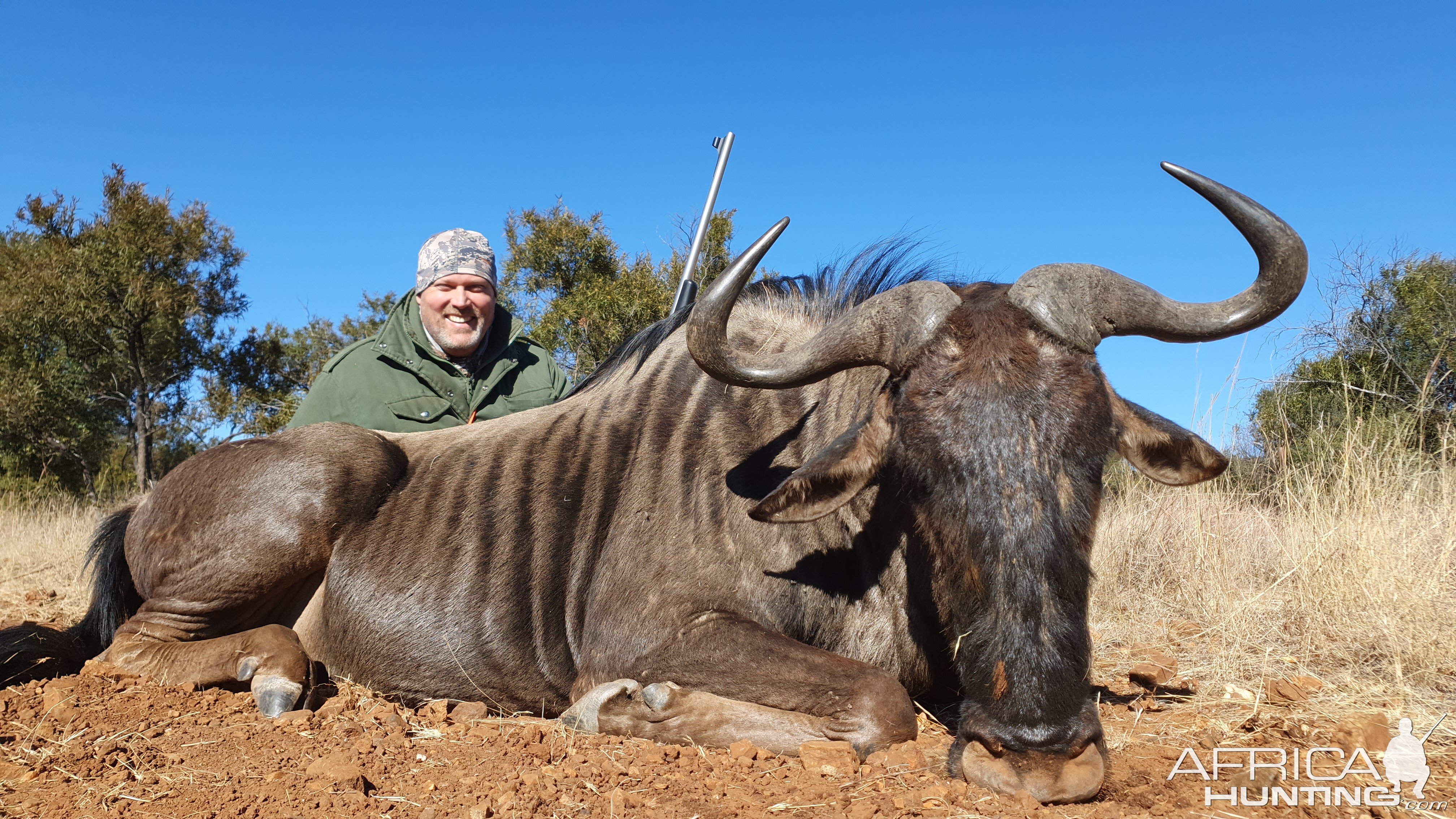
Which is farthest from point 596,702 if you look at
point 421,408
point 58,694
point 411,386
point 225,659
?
point 411,386

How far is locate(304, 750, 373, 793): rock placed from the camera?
2.66m

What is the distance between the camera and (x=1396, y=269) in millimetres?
9820

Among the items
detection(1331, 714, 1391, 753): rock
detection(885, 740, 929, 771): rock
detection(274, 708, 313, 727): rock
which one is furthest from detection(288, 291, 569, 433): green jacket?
detection(1331, 714, 1391, 753): rock

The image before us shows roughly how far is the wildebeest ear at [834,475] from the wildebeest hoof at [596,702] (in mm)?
807

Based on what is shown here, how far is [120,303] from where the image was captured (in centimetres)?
1786

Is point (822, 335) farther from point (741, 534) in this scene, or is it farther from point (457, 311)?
point (457, 311)

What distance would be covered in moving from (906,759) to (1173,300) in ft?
6.04

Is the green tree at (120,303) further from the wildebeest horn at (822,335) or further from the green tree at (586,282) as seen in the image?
the wildebeest horn at (822,335)

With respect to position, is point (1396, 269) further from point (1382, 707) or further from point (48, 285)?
point (48, 285)

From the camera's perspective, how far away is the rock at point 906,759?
283 centimetres

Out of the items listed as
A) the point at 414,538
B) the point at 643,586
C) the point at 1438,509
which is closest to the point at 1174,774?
the point at 643,586

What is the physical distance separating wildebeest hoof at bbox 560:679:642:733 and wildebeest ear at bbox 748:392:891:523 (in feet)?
2.65

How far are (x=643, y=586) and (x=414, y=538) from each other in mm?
1189
